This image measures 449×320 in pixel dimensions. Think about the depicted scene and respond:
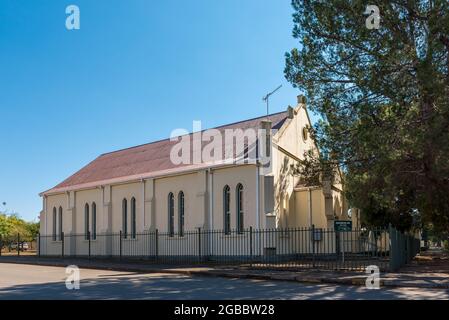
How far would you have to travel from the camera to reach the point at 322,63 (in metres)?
20.4

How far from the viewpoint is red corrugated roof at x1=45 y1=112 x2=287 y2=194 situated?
112 feet

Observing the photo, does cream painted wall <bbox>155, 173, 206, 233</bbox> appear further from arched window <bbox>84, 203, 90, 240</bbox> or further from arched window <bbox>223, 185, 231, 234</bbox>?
arched window <bbox>84, 203, 90, 240</bbox>

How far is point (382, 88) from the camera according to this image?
712 inches

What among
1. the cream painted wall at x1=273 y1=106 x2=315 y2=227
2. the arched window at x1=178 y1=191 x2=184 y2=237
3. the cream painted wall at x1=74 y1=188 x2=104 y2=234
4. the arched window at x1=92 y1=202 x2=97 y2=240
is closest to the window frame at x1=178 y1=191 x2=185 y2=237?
the arched window at x1=178 y1=191 x2=184 y2=237

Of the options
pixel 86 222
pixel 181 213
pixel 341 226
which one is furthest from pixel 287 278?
pixel 86 222

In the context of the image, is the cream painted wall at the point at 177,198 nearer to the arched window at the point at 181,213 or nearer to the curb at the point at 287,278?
the arched window at the point at 181,213

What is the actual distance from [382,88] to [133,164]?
81.8 feet

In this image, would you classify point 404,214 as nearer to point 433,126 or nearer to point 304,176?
point 304,176

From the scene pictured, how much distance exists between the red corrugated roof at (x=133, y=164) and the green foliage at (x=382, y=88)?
35.1 feet

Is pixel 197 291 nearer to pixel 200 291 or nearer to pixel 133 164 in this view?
pixel 200 291

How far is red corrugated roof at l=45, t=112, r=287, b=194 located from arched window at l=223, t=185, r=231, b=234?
3.13 m

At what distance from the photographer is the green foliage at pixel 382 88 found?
57.0 ft

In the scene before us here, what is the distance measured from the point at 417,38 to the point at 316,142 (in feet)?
19.4
